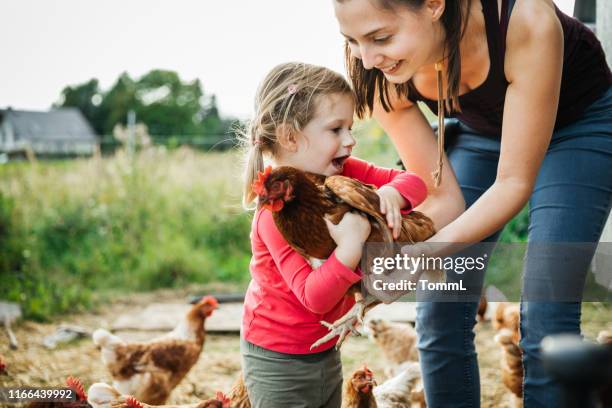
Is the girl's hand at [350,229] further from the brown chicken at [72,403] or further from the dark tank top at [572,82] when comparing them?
the brown chicken at [72,403]

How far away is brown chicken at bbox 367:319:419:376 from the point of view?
118 inches

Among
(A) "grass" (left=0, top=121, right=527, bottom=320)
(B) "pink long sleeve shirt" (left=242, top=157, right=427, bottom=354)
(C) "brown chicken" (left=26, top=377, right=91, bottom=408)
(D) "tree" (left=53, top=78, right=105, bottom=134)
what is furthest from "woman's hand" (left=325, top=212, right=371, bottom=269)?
(D) "tree" (left=53, top=78, right=105, bottom=134)

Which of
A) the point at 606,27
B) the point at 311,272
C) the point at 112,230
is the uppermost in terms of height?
the point at 606,27

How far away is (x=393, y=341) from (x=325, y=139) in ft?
5.84

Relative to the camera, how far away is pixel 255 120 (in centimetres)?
169

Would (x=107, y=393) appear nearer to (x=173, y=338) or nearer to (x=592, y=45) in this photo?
(x=173, y=338)

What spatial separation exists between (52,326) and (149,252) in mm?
1314

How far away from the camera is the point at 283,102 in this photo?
5.34 ft

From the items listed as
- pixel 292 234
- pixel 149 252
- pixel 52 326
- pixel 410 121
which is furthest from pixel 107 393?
pixel 149 252

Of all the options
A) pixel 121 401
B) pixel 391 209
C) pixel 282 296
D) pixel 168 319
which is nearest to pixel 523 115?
pixel 391 209

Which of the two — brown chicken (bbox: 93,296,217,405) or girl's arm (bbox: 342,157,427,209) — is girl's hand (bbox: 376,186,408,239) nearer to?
girl's arm (bbox: 342,157,427,209)

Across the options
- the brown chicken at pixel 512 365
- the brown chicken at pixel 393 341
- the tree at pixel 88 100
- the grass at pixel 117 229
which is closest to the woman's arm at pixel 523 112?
the brown chicken at pixel 512 365

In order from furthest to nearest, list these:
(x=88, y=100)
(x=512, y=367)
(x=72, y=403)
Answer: (x=88, y=100)
(x=512, y=367)
(x=72, y=403)

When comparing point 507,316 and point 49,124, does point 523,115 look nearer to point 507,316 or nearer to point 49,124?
point 507,316
